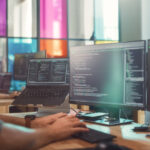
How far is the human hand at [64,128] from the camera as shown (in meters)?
1.23

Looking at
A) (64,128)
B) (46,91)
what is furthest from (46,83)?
(64,128)

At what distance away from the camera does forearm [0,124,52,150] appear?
98 centimetres

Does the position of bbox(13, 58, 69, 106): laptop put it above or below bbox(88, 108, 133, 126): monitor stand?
above

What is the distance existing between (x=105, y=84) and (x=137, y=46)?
292 millimetres

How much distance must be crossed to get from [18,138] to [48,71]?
1.13 meters

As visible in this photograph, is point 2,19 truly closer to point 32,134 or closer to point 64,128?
point 64,128

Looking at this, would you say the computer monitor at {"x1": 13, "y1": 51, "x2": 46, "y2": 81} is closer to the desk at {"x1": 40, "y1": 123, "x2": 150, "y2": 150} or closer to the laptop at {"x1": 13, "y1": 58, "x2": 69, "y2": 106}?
the laptop at {"x1": 13, "y1": 58, "x2": 69, "y2": 106}

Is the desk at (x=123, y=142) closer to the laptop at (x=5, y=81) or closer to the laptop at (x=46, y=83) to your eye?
the laptop at (x=46, y=83)

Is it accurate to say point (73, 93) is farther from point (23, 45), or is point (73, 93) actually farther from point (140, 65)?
point (23, 45)

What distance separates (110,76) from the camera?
170 centimetres

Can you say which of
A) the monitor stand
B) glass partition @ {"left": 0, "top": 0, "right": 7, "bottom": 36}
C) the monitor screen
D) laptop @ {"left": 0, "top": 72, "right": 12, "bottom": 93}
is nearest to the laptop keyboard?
the monitor screen

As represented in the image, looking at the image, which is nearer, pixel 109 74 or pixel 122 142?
pixel 122 142

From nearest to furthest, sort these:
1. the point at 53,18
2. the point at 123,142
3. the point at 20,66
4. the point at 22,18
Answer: the point at 123,142 < the point at 20,66 < the point at 22,18 < the point at 53,18

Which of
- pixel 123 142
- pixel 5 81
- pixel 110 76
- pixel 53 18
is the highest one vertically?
pixel 53 18
